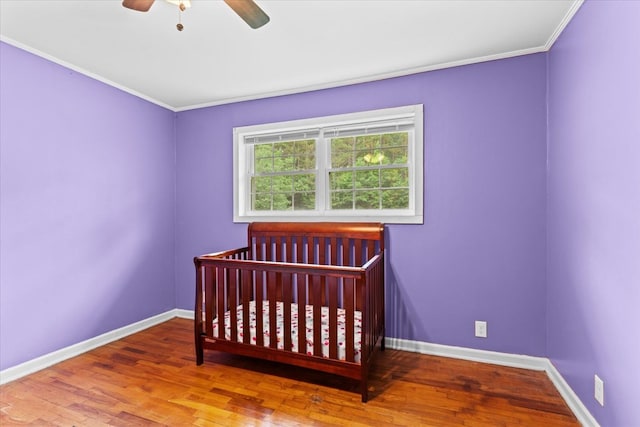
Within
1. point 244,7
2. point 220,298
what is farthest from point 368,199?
Answer: point 244,7

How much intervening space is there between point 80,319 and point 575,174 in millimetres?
3647

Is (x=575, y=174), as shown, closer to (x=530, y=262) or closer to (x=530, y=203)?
(x=530, y=203)

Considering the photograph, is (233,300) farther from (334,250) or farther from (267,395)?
(334,250)

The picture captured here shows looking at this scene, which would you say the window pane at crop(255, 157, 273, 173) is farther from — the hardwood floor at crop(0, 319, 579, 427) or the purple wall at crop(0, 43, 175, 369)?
the hardwood floor at crop(0, 319, 579, 427)

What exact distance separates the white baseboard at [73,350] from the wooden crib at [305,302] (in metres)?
1.03

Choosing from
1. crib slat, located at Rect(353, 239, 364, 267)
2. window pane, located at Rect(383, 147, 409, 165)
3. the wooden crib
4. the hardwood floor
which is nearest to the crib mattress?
the wooden crib

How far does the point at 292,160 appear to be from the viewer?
2.98 meters

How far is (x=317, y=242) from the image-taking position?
8.80 feet

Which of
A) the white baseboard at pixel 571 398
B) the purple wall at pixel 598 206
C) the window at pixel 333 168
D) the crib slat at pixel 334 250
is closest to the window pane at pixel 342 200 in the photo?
the window at pixel 333 168

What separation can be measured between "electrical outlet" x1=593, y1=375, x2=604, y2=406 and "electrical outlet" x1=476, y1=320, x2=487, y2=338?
0.80 metres

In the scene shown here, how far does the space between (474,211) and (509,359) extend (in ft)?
3.63

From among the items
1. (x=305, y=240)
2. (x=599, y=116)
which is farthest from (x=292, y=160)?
(x=599, y=116)

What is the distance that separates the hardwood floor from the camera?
1.68m

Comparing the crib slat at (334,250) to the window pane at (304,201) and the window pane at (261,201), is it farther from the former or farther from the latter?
the window pane at (261,201)
